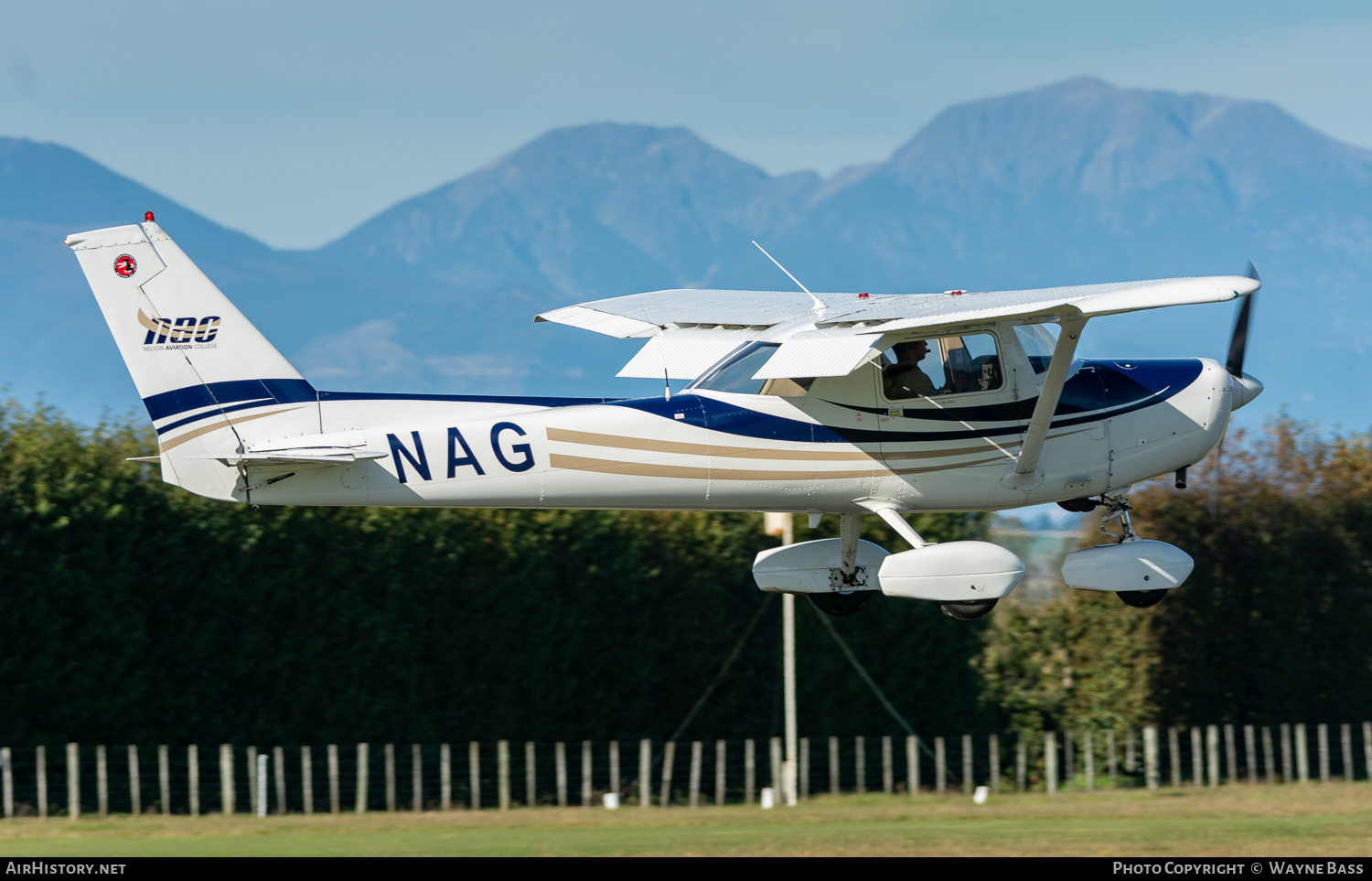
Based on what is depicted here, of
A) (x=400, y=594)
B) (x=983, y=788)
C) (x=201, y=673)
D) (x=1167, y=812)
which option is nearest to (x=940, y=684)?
(x=983, y=788)

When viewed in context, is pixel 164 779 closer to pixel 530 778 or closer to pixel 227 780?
pixel 227 780

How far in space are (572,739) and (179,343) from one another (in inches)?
420

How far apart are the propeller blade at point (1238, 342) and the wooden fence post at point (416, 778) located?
11047 millimetres

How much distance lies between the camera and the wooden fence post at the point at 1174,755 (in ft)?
70.9

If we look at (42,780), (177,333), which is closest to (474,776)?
(42,780)

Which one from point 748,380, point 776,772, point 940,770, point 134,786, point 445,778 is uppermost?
point 748,380

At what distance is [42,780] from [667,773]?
313 inches

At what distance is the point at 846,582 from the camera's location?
12875 millimetres

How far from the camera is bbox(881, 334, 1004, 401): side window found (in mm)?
11438

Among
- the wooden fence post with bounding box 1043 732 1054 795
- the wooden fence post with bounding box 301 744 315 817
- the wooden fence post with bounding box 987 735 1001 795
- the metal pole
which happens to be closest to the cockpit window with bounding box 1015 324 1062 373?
the metal pole

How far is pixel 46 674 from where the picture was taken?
16969mm

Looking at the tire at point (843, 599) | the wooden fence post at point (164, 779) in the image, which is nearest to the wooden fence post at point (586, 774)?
the wooden fence post at point (164, 779)

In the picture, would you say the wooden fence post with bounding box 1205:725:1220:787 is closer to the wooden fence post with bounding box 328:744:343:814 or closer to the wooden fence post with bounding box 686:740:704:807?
the wooden fence post with bounding box 686:740:704:807

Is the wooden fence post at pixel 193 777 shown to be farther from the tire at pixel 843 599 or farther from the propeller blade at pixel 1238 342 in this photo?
the propeller blade at pixel 1238 342
